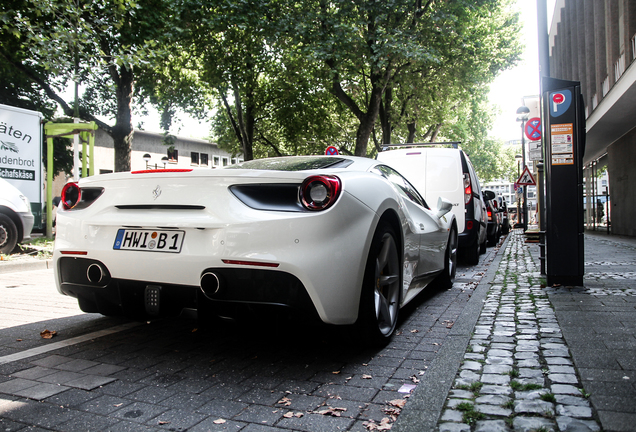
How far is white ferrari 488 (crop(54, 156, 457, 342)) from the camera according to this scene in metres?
2.96

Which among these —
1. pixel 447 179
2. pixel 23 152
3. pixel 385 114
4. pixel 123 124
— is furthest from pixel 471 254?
pixel 385 114

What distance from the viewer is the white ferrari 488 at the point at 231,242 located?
2.96 metres

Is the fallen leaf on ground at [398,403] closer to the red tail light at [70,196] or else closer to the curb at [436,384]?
the curb at [436,384]

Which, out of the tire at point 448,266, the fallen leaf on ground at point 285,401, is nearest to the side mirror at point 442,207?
the tire at point 448,266

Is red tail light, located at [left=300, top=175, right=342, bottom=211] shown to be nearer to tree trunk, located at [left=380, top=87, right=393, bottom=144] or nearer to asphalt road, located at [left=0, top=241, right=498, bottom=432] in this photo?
asphalt road, located at [left=0, top=241, right=498, bottom=432]

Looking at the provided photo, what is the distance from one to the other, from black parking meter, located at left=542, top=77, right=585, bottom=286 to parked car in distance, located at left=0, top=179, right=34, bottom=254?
9455 millimetres

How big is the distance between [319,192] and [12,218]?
945 centimetres

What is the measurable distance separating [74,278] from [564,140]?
5435 mm

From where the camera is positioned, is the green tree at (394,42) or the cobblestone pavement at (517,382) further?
the green tree at (394,42)

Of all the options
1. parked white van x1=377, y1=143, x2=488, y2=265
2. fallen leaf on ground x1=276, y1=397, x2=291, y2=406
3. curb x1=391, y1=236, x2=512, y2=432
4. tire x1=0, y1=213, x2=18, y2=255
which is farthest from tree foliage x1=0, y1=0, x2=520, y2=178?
fallen leaf on ground x1=276, y1=397, x2=291, y2=406

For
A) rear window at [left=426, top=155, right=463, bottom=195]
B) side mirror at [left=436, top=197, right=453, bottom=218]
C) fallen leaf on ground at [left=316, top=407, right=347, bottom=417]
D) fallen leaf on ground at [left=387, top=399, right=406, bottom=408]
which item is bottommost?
fallen leaf on ground at [left=387, top=399, right=406, bottom=408]

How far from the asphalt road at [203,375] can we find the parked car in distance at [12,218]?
256 inches

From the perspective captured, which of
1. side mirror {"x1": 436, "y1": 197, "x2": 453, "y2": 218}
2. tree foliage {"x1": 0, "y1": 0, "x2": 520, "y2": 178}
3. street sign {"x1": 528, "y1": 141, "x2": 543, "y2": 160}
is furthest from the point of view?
tree foliage {"x1": 0, "y1": 0, "x2": 520, "y2": 178}

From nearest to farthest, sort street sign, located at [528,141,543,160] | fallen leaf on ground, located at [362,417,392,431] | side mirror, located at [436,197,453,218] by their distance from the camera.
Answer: fallen leaf on ground, located at [362,417,392,431], side mirror, located at [436,197,453,218], street sign, located at [528,141,543,160]
